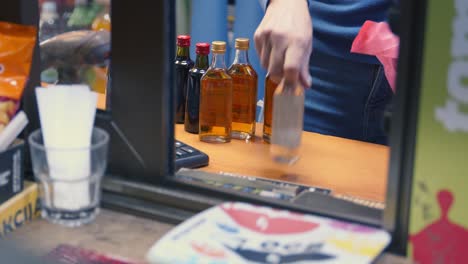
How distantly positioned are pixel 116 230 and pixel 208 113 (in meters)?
0.55

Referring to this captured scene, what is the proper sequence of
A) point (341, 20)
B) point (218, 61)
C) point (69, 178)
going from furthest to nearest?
1. point (341, 20)
2. point (218, 61)
3. point (69, 178)

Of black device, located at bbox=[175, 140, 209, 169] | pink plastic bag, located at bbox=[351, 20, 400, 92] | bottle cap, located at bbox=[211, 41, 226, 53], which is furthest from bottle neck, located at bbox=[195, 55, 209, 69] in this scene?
pink plastic bag, located at bbox=[351, 20, 400, 92]

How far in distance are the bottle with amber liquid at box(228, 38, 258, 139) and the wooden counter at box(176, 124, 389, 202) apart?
3 cm

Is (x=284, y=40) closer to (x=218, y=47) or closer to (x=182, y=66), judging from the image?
(x=218, y=47)

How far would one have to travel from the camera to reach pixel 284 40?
1348 mm

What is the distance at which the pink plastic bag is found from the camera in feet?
4.81

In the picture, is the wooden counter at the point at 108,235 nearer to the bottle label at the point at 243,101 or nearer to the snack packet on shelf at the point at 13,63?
the snack packet on shelf at the point at 13,63

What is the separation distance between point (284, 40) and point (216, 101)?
8.5 inches

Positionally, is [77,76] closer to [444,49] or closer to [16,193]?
[16,193]

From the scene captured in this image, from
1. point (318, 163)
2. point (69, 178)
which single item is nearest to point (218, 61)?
point (318, 163)

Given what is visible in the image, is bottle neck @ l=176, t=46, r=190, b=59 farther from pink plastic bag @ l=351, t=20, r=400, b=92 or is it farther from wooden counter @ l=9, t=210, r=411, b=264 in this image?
wooden counter @ l=9, t=210, r=411, b=264

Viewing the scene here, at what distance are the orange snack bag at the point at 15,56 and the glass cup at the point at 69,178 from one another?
91 mm

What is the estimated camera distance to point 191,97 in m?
1.56

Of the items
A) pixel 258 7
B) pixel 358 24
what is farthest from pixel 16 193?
pixel 258 7
